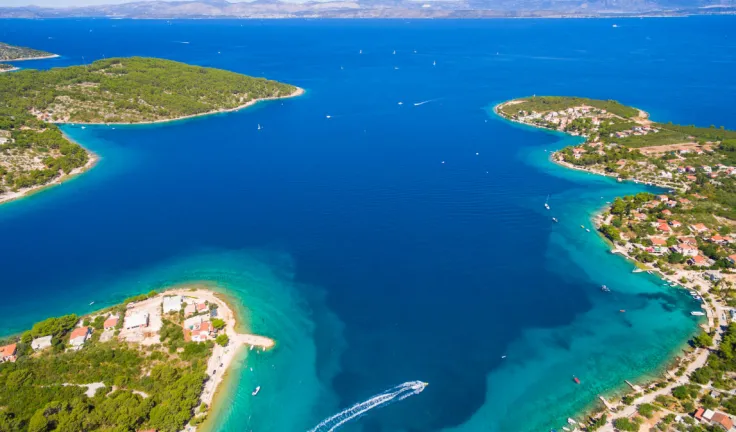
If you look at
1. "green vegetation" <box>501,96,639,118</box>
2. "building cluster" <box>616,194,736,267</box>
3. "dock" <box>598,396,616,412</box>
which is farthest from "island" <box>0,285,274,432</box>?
"green vegetation" <box>501,96,639,118</box>

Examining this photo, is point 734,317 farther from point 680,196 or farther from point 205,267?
point 205,267

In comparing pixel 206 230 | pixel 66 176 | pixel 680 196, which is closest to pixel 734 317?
pixel 680 196

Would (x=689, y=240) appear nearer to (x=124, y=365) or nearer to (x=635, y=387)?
(x=635, y=387)

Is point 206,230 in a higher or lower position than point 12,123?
lower

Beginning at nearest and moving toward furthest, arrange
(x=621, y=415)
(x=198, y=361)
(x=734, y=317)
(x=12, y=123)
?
(x=621, y=415)
(x=198, y=361)
(x=734, y=317)
(x=12, y=123)

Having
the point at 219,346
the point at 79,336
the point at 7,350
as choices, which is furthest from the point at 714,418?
the point at 7,350

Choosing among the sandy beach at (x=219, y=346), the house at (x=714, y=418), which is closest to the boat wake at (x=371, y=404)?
the sandy beach at (x=219, y=346)

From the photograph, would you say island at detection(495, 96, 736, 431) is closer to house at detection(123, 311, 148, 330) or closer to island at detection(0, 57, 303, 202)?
house at detection(123, 311, 148, 330)
